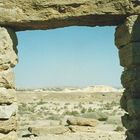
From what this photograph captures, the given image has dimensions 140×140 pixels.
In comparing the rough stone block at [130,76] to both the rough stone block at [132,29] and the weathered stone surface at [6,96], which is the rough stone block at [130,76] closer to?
the rough stone block at [132,29]

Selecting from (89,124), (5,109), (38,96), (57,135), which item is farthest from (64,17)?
(38,96)

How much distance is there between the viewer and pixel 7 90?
8.11m

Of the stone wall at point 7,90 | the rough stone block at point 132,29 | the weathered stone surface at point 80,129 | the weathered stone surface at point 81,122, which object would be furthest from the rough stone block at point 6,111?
the weathered stone surface at point 81,122

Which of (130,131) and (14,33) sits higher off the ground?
(14,33)

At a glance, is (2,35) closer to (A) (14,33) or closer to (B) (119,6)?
(A) (14,33)

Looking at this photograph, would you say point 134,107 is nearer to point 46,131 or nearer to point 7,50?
point 7,50

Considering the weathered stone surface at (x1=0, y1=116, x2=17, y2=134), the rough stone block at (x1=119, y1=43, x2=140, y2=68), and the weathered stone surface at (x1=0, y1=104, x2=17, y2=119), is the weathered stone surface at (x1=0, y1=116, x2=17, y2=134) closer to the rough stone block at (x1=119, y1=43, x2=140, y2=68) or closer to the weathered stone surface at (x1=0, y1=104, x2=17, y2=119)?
the weathered stone surface at (x1=0, y1=104, x2=17, y2=119)

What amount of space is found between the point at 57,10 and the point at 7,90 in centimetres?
192

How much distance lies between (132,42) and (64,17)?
150cm

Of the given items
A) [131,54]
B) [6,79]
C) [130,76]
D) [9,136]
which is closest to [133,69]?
[130,76]

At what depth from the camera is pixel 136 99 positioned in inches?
326

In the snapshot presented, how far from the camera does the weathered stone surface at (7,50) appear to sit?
808cm

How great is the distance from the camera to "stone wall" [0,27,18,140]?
799cm

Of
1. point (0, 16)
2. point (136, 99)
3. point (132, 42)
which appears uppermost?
point (0, 16)
